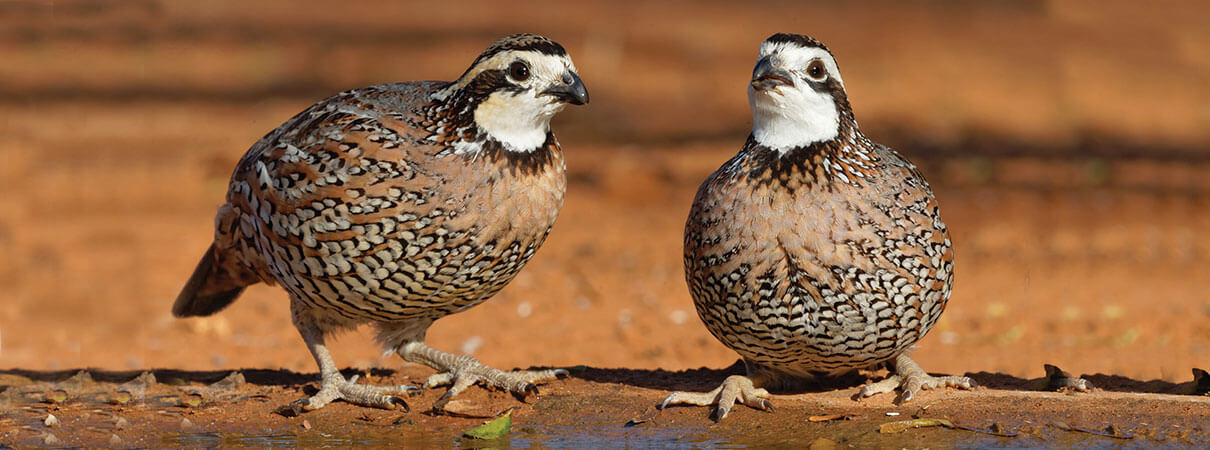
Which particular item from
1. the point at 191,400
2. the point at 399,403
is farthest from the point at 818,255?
the point at 191,400

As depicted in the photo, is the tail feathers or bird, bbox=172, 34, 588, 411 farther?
the tail feathers

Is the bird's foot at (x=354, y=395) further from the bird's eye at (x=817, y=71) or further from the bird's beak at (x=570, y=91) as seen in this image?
the bird's eye at (x=817, y=71)

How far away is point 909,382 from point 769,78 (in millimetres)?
1668

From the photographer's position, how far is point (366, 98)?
6297mm

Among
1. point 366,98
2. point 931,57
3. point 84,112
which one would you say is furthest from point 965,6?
point 366,98

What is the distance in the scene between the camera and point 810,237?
5.45 meters

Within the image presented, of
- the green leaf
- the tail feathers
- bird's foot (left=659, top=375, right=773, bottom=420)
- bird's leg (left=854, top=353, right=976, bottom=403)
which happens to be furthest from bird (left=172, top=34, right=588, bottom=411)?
bird's leg (left=854, top=353, right=976, bottom=403)

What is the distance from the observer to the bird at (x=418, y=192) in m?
5.77

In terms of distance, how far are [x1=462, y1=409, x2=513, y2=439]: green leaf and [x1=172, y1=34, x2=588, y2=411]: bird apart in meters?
0.47

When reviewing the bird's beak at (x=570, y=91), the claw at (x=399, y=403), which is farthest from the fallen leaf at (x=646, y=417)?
the bird's beak at (x=570, y=91)

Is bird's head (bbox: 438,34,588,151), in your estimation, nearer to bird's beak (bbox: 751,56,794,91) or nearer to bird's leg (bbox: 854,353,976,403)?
bird's beak (bbox: 751,56,794,91)

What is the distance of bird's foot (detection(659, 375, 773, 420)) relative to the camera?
5.79m

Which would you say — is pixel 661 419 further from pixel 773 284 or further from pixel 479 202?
pixel 479 202

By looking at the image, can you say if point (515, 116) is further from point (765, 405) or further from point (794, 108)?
point (765, 405)
